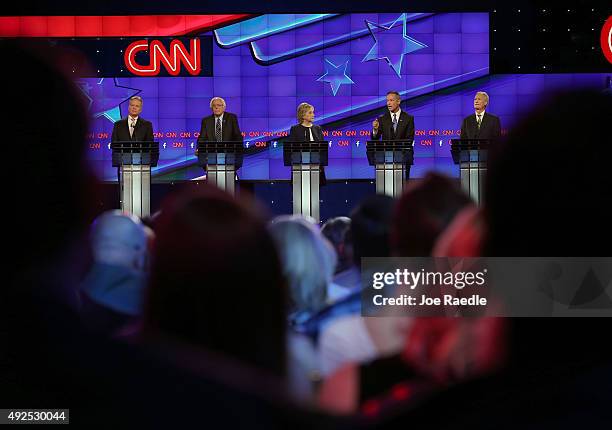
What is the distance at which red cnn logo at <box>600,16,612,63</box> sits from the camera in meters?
9.98

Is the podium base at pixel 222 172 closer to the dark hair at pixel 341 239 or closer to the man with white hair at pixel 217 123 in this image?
the man with white hair at pixel 217 123

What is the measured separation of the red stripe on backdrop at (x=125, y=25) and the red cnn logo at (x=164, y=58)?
14 cm

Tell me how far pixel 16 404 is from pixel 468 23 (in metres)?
9.72

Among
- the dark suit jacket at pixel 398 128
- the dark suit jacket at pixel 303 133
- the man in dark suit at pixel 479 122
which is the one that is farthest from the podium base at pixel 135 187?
the man in dark suit at pixel 479 122

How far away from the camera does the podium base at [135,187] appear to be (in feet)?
22.4

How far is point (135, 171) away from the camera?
6.89 m

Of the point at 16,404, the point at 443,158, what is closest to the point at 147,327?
the point at 16,404

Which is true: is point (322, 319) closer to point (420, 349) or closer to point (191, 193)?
point (420, 349)

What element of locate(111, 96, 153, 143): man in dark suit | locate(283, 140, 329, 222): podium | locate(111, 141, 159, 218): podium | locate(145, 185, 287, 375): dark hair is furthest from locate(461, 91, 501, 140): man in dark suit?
locate(145, 185, 287, 375): dark hair

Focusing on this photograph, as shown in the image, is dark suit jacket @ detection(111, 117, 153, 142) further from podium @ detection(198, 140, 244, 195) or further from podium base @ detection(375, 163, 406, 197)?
podium base @ detection(375, 163, 406, 197)

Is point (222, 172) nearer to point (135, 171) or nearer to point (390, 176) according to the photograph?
point (135, 171)

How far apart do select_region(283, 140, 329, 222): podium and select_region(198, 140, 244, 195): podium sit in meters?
0.43

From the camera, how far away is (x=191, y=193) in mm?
964

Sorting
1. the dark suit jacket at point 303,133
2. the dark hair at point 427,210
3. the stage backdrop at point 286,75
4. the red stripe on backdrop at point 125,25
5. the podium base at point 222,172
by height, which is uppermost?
the red stripe on backdrop at point 125,25
